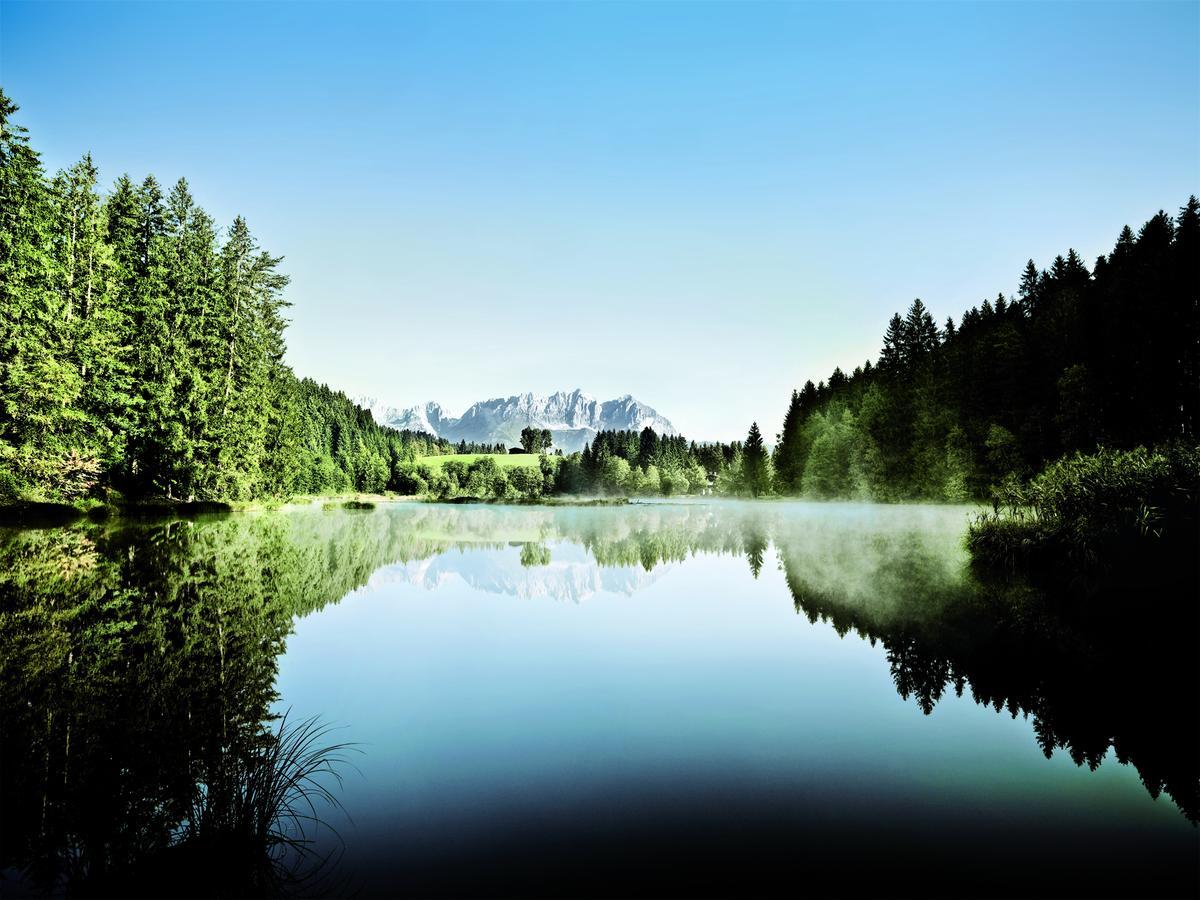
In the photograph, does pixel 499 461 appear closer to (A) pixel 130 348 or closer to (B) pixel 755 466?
(B) pixel 755 466

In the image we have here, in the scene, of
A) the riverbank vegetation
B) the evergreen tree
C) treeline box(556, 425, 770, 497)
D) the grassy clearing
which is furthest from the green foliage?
the grassy clearing

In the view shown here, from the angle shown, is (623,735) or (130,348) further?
(130,348)

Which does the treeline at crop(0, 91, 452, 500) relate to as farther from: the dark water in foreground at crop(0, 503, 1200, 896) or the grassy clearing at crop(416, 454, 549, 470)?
the grassy clearing at crop(416, 454, 549, 470)

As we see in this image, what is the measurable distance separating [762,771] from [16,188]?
35.8 m

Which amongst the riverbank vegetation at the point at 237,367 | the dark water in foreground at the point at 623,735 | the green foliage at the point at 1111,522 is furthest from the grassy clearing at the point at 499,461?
the dark water in foreground at the point at 623,735

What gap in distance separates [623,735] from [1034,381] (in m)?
48.1

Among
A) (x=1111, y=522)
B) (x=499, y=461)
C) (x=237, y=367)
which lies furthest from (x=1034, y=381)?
(x=499, y=461)

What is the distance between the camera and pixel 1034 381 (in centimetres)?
4369

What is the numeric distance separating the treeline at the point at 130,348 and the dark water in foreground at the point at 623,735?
14603mm

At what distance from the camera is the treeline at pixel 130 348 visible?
2570 cm

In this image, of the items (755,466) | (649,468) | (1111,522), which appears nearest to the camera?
(1111,522)

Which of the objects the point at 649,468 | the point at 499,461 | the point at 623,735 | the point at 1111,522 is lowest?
the point at 623,735

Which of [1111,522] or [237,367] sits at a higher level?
[237,367]

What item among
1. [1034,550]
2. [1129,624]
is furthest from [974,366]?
[1129,624]
